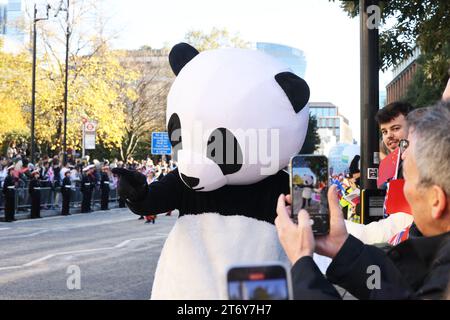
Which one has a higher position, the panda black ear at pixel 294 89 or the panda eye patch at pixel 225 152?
the panda black ear at pixel 294 89

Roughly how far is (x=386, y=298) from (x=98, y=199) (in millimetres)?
23598

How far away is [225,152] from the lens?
10.1 ft

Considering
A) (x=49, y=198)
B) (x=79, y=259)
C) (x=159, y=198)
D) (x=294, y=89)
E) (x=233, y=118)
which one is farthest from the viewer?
(x=49, y=198)

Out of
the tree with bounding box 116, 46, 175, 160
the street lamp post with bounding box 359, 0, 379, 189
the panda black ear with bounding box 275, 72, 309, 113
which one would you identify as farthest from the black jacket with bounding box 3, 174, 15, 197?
the tree with bounding box 116, 46, 175, 160

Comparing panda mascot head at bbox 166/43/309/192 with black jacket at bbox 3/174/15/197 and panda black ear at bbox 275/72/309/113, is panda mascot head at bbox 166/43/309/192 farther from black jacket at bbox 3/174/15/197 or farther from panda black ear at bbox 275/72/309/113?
black jacket at bbox 3/174/15/197

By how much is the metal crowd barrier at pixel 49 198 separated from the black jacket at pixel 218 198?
15532 millimetres

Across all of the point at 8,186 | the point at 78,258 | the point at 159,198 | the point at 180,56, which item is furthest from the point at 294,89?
the point at 8,186

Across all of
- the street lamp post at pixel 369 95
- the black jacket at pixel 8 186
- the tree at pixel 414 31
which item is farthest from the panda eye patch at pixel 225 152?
the black jacket at pixel 8 186

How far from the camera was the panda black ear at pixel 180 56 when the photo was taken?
3.36 meters

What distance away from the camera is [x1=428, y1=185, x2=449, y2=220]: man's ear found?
1.76 metres

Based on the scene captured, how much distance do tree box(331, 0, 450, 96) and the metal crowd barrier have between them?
10.4 metres

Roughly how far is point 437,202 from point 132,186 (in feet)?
5.62

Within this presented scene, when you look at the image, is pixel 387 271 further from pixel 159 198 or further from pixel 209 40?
pixel 209 40

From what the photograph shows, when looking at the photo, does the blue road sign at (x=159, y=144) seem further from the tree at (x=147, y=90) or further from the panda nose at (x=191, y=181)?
the panda nose at (x=191, y=181)
